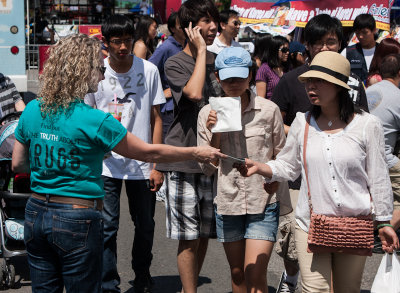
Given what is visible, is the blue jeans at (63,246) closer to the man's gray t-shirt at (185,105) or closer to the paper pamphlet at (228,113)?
the paper pamphlet at (228,113)

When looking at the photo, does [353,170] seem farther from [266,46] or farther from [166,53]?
[266,46]

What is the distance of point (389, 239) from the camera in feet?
12.4

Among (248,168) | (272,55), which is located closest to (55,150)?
(248,168)

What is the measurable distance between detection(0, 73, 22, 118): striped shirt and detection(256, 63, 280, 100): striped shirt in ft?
11.2

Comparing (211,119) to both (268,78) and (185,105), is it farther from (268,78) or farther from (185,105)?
(268,78)

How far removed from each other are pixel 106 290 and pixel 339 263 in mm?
1947

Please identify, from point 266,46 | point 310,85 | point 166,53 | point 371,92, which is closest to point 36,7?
point 266,46

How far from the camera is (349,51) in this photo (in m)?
8.70

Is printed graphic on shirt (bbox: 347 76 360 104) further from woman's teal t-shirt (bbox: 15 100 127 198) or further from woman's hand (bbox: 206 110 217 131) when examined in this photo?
woman's teal t-shirt (bbox: 15 100 127 198)

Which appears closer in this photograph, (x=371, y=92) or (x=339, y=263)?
(x=339, y=263)

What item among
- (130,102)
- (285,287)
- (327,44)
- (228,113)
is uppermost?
(327,44)

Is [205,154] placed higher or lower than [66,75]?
lower

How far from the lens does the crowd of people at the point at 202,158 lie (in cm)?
358

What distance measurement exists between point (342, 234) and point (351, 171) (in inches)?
13.9
